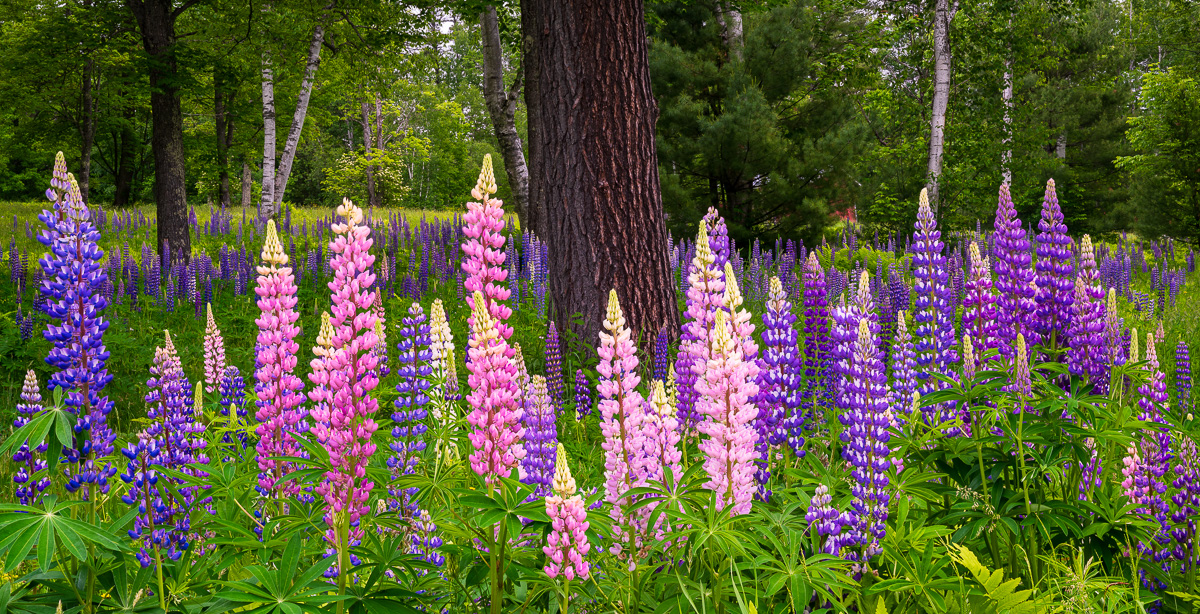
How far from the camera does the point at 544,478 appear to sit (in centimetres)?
245

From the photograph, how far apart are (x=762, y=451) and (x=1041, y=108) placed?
25729 mm

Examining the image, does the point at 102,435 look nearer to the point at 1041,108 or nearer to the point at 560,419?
the point at 560,419

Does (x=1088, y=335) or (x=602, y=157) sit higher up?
(x=602, y=157)

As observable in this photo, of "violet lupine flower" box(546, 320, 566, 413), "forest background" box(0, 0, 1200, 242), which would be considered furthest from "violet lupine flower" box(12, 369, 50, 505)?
"forest background" box(0, 0, 1200, 242)

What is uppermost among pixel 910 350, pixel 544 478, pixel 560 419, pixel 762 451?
pixel 910 350

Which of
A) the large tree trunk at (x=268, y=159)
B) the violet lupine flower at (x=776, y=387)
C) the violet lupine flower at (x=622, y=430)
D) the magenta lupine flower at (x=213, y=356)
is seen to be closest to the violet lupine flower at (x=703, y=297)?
the violet lupine flower at (x=622, y=430)

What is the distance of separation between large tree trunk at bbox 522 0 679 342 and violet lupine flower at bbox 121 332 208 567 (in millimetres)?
3176

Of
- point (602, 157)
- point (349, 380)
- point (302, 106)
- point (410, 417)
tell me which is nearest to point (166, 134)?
point (302, 106)

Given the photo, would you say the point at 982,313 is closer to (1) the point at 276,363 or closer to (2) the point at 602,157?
(1) the point at 276,363

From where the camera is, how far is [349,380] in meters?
1.89

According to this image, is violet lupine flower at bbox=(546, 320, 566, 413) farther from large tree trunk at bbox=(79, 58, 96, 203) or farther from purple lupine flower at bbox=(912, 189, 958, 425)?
large tree trunk at bbox=(79, 58, 96, 203)

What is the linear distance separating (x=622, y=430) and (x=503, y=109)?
9578 mm

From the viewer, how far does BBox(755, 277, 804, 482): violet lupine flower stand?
2186mm

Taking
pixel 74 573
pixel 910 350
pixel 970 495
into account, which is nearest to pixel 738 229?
pixel 910 350
